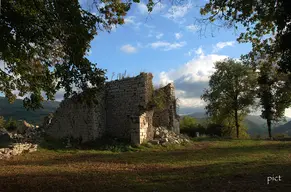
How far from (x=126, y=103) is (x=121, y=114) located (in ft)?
3.05

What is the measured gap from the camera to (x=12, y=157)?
13.5m

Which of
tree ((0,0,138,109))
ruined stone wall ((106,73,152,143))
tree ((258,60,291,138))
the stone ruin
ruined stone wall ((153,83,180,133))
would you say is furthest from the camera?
tree ((258,60,291,138))

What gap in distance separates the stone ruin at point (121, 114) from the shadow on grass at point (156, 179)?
24.4 feet

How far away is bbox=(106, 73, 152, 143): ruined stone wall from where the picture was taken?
17.7 m

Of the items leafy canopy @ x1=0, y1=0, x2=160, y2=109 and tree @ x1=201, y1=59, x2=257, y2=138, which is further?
tree @ x1=201, y1=59, x2=257, y2=138

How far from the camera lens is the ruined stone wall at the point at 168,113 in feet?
64.0

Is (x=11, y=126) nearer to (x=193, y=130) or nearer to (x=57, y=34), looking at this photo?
(x=193, y=130)

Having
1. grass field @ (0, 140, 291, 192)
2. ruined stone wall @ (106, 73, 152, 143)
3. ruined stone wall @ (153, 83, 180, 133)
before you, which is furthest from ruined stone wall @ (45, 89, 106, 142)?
grass field @ (0, 140, 291, 192)

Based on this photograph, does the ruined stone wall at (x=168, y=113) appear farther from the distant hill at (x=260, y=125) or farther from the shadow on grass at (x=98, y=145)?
the distant hill at (x=260, y=125)

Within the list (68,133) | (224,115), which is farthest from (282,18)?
(224,115)

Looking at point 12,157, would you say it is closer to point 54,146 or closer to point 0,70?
point 54,146

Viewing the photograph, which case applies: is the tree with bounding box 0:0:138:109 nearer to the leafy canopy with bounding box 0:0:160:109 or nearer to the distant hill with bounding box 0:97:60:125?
the leafy canopy with bounding box 0:0:160:109

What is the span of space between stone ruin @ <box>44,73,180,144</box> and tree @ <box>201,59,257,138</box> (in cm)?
1071

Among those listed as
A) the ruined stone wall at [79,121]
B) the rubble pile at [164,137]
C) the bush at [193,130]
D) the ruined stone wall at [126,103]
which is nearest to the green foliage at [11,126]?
the ruined stone wall at [79,121]
